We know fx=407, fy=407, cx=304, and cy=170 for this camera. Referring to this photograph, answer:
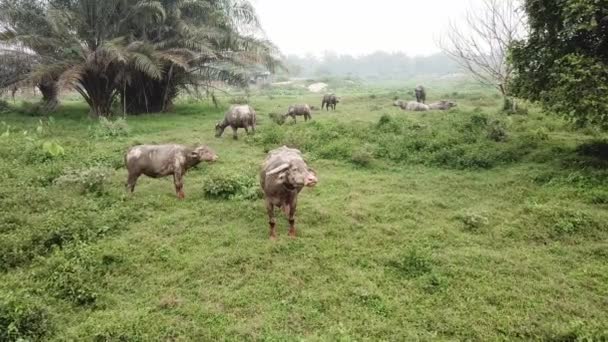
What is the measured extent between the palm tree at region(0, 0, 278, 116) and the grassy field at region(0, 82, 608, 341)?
6.27 meters

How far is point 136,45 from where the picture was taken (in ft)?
56.5

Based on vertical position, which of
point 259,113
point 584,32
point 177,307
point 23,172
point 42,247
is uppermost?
point 584,32

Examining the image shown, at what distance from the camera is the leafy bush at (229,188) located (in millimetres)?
8727

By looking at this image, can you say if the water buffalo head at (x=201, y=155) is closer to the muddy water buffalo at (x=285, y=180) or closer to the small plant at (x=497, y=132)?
the muddy water buffalo at (x=285, y=180)

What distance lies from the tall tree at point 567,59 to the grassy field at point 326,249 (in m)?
1.62

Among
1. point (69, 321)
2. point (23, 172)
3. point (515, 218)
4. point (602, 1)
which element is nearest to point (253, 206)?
point (69, 321)

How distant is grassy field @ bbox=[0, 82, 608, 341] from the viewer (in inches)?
200

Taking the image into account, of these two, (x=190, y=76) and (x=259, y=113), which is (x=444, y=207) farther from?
(x=190, y=76)

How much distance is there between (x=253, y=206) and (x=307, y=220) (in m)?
1.21

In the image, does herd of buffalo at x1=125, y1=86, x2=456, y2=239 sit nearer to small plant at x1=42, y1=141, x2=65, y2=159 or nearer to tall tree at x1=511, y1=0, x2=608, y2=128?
small plant at x1=42, y1=141, x2=65, y2=159

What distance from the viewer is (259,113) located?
2103 cm

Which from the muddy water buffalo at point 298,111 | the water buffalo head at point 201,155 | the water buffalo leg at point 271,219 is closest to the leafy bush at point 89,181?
the water buffalo head at point 201,155

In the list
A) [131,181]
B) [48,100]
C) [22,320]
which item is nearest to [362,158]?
[131,181]

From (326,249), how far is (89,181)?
214 inches
